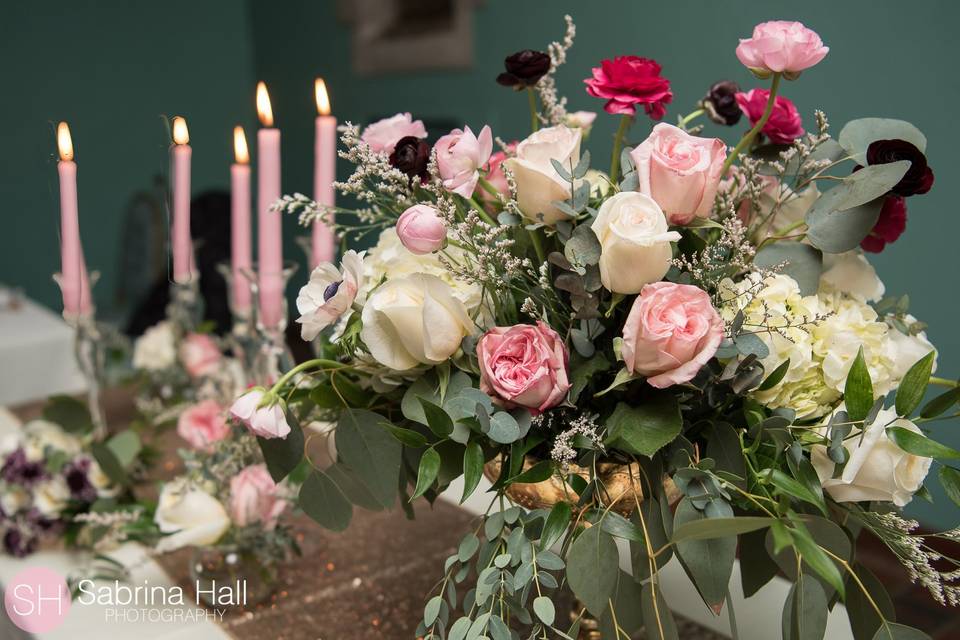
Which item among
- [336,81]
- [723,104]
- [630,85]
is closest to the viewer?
[630,85]

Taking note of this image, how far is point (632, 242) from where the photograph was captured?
0.65 metres

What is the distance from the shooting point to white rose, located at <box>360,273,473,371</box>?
2.28 feet

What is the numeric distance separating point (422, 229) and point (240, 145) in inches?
17.3

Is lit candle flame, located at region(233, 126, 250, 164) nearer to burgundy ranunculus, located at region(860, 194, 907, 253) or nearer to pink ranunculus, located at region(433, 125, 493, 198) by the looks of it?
pink ranunculus, located at region(433, 125, 493, 198)

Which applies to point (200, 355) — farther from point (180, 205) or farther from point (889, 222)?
point (889, 222)

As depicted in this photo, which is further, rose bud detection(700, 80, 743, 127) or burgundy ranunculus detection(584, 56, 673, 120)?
rose bud detection(700, 80, 743, 127)

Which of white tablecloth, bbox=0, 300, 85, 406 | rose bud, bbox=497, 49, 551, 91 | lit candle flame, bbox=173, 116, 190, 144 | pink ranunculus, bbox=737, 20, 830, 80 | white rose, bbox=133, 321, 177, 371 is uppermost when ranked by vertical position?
pink ranunculus, bbox=737, 20, 830, 80

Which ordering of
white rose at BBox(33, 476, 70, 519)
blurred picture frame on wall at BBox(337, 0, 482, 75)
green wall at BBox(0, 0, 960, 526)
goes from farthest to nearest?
blurred picture frame on wall at BBox(337, 0, 482, 75) < green wall at BBox(0, 0, 960, 526) < white rose at BBox(33, 476, 70, 519)

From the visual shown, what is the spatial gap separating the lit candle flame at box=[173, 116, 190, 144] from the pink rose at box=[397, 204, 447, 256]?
0.69 ft

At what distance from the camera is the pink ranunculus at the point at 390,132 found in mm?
815

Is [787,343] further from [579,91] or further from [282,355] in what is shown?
[579,91]

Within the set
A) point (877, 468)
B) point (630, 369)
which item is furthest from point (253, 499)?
point (877, 468)

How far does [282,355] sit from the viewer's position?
112 centimetres

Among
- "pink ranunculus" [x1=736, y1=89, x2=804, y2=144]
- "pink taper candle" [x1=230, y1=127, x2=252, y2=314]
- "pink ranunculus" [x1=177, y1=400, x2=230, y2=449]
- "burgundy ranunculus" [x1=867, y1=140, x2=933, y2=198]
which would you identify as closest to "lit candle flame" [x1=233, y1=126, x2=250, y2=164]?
"pink taper candle" [x1=230, y1=127, x2=252, y2=314]
